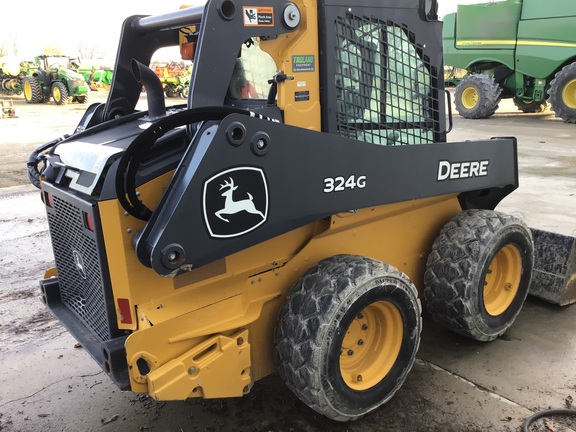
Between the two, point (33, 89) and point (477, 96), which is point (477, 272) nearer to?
point (477, 96)

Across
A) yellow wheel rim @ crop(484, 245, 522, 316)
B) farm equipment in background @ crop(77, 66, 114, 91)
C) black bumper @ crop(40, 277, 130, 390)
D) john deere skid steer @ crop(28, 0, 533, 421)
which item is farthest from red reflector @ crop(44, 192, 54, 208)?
farm equipment in background @ crop(77, 66, 114, 91)

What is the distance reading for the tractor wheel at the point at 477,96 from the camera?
1594cm

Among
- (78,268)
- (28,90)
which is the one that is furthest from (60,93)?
(78,268)

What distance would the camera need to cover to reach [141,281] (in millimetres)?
2387

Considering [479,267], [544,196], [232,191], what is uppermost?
[232,191]

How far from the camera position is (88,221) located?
2465mm

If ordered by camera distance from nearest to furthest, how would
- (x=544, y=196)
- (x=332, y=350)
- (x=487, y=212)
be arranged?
1. (x=332, y=350)
2. (x=487, y=212)
3. (x=544, y=196)

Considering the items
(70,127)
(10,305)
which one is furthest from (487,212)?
(70,127)

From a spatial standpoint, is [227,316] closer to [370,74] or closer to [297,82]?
[297,82]

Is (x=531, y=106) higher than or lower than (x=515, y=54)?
lower

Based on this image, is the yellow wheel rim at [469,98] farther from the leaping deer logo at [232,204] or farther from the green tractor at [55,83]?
the green tractor at [55,83]

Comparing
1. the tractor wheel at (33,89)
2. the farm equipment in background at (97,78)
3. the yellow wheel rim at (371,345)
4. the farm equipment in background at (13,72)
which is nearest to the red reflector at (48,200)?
the yellow wheel rim at (371,345)

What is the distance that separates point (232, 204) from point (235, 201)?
0.06 ft

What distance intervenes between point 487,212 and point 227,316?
6.57ft
